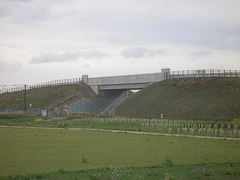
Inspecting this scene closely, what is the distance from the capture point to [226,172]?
13656mm

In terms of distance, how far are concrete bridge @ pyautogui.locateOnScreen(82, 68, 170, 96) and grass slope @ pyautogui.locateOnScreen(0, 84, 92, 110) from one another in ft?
9.40

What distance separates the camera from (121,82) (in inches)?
3285

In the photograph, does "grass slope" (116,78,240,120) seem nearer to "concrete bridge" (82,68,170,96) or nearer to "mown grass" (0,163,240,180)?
"concrete bridge" (82,68,170,96)

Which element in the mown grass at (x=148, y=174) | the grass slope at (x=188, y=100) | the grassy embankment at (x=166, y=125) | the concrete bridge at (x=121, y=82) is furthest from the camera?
the concrete bridge at (x=121, y=82)

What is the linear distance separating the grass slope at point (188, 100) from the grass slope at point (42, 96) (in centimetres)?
2408

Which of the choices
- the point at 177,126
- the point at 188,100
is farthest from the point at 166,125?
the point at 188,100

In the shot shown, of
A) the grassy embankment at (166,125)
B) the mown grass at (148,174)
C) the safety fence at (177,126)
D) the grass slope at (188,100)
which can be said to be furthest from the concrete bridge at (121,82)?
the mown grass at (148,174)

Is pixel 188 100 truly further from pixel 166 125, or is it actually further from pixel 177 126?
pixel 177 126

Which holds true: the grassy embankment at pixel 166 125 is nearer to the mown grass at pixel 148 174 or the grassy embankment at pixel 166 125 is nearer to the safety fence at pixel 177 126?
the safety fence at pixel 177 126

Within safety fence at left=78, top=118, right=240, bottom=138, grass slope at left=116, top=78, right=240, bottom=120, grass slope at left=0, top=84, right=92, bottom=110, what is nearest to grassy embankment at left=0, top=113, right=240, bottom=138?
safety fence at left=78, top=118, right=240, bottom=138

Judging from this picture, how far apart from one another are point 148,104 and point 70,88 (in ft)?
111

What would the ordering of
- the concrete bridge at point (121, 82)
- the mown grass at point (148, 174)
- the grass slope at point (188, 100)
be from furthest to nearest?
the concrete bridge at point (121, 82) < the grass slope at point (188, 100) < the mown grass at point (148, 174)

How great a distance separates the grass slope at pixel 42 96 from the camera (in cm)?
9050

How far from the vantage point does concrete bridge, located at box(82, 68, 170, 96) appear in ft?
261
